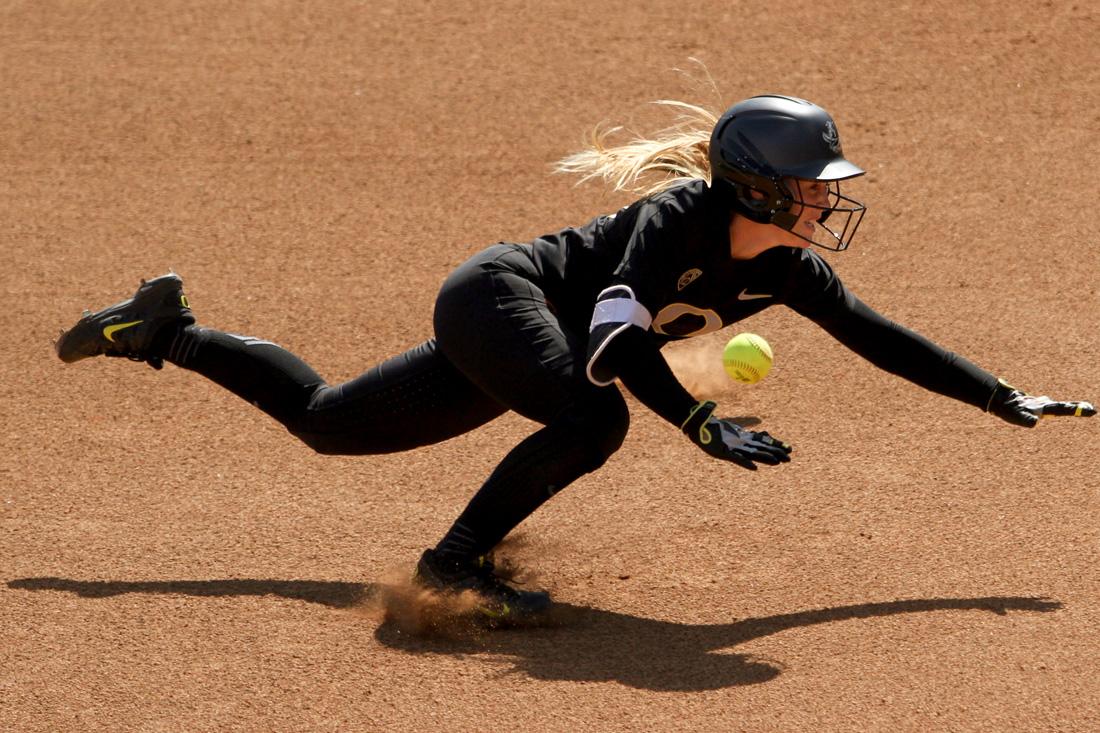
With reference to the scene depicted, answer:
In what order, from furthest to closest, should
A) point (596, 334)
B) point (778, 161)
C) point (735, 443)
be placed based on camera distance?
point (778, 161) < point (596, 334) < point (735, 443)

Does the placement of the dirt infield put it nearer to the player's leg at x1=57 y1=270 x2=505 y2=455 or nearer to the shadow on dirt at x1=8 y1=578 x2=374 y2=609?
the shadow on dirt at x1=8 y1=578 x2=374 y2=609

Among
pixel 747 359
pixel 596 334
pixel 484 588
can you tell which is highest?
pixel 596 334

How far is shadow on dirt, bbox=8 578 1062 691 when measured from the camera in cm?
404

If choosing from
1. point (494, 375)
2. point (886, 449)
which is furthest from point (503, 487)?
point (886, 449)

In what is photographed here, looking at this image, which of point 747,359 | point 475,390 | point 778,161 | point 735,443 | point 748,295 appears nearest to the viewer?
point 735,443

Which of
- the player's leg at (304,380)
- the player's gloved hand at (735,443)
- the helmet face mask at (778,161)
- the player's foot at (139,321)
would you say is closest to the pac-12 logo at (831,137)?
the helmet face mask at (778,161)

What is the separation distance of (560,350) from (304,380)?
100 cm

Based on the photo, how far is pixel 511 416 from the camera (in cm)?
613

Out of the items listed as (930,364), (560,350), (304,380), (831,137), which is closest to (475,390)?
(560,350)

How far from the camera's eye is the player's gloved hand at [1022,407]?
15.2 ft

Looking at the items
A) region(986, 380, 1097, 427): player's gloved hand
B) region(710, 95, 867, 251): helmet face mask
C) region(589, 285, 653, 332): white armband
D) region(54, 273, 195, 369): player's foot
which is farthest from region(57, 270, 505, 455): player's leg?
region(986, 380, 1097, 427): player's gloved hand

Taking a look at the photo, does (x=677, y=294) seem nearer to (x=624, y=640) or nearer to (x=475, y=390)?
(x=475, y=390)

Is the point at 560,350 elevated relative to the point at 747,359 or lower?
elevated

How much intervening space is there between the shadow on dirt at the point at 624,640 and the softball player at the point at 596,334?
137mm
